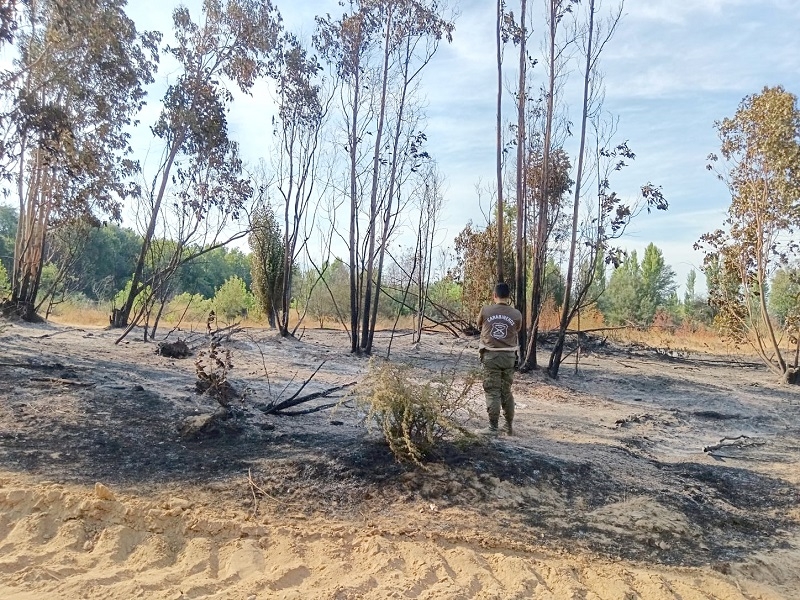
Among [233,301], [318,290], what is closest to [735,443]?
[318,290]

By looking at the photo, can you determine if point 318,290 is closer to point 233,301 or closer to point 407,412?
point 233,301

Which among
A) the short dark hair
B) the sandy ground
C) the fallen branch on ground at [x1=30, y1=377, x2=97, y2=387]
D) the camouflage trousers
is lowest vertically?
the sandy ground

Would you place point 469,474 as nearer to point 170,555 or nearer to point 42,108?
point 170,555

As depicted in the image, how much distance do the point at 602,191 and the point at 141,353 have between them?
8720 mm

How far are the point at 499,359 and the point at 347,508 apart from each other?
279cm

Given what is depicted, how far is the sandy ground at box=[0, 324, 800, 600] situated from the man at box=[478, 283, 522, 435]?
1.19ft

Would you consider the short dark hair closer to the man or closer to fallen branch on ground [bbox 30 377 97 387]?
the man

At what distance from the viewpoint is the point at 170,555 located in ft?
12.2

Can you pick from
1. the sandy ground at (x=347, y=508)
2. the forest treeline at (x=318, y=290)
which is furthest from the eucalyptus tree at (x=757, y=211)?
the sandy ground at (x=347, y=508)

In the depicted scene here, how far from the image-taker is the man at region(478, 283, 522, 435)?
656 cm

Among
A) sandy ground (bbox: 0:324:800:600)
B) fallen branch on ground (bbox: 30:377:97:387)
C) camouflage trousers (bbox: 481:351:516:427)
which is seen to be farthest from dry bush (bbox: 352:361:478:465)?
fallen branch on ground (bbox: 30:377:97:387)

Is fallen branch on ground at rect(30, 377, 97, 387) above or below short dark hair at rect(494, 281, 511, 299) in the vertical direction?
below

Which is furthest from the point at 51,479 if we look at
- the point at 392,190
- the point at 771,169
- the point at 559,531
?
the point at 771,169

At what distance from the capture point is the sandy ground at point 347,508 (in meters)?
Result: 3.55
